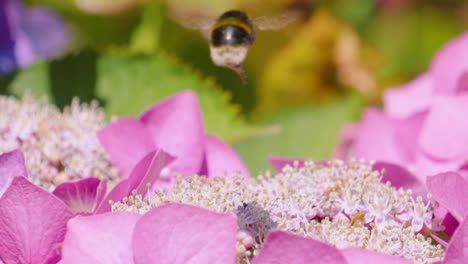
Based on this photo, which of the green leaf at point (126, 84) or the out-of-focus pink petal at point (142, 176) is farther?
the green leaf at point (126, 84)

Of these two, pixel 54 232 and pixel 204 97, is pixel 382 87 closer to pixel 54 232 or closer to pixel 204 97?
pixel 204 97

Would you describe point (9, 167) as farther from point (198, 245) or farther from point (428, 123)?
point (428, 123)

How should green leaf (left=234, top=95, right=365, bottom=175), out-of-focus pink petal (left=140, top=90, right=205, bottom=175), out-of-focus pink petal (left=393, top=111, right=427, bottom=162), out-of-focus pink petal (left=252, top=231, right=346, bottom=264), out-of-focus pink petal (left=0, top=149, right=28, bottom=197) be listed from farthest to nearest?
green leaf (left=234, top=95, right=365, bottom=175) → out-of-focus pink petal (left=393, top=111, right=427, bottom=162) → out-of-focus pink petal (left=140, top=90, right=205, bottom=175) → out-of-focus pink petal (left=0, top=149, right=28, bottom=197) → out-of-focus pink petal (left=252, top=231, right=346, bottom=264)

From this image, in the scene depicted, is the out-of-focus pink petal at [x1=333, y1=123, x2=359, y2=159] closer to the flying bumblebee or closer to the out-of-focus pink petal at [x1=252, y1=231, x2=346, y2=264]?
the flying bumblebee

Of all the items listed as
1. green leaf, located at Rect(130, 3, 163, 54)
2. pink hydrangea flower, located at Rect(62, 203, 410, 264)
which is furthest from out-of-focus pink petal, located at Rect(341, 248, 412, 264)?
green leaf, located at Rect(130, 3, 163, 54)

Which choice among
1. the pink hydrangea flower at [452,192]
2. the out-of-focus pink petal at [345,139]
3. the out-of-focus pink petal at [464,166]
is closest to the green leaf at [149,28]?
the out-of-focus pink petal at [345,139]

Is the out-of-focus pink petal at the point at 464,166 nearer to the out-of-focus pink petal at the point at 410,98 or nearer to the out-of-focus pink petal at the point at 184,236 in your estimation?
the out-of-focus pink petal at the point at 410,98

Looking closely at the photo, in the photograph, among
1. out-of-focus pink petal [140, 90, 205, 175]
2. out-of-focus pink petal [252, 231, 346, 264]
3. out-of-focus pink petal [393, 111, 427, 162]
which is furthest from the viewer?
out-of-focus pink petal [393, 111, 427, 162]
